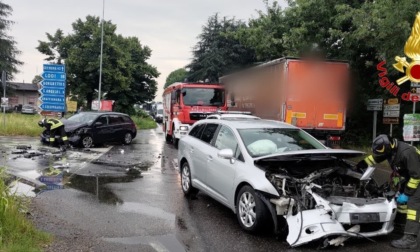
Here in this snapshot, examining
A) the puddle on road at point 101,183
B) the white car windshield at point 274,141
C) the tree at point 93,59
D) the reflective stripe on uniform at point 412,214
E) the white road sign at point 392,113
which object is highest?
the tree at point 93,59

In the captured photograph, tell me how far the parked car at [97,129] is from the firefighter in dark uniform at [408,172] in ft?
45.4

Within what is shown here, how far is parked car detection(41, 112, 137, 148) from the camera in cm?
1752

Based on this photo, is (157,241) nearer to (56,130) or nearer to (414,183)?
(414,183)

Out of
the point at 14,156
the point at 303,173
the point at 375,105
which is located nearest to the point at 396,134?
the point at 375,105

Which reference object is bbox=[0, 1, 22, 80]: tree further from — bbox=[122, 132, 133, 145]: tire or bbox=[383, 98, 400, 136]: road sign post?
bbox=[383, 98, 400, 136]: road sign post

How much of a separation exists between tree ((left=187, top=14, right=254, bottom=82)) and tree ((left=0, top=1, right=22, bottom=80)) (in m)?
23.0

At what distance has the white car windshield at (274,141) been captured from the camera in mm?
6553

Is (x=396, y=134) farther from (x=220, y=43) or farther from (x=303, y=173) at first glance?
(x=220, y=43)

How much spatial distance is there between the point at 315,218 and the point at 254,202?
0.86m

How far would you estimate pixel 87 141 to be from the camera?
17.8 meters

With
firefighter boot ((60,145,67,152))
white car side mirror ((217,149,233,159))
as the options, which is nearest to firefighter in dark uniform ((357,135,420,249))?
white car side mirror ((217,149,233,159))

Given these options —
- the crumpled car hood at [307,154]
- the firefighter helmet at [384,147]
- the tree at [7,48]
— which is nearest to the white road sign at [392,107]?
the crumpled car hood at [307,154]

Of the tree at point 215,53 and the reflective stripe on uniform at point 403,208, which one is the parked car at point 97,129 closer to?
the reflective stripe on uniform at point 403,208

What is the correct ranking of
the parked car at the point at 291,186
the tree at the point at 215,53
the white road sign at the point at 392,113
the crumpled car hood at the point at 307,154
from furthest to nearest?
the tree at the point at 215,53
the white road sign at the point at 392,113
the crumpled car hood at the point at 307,154
the parked car at the point at 291,186
